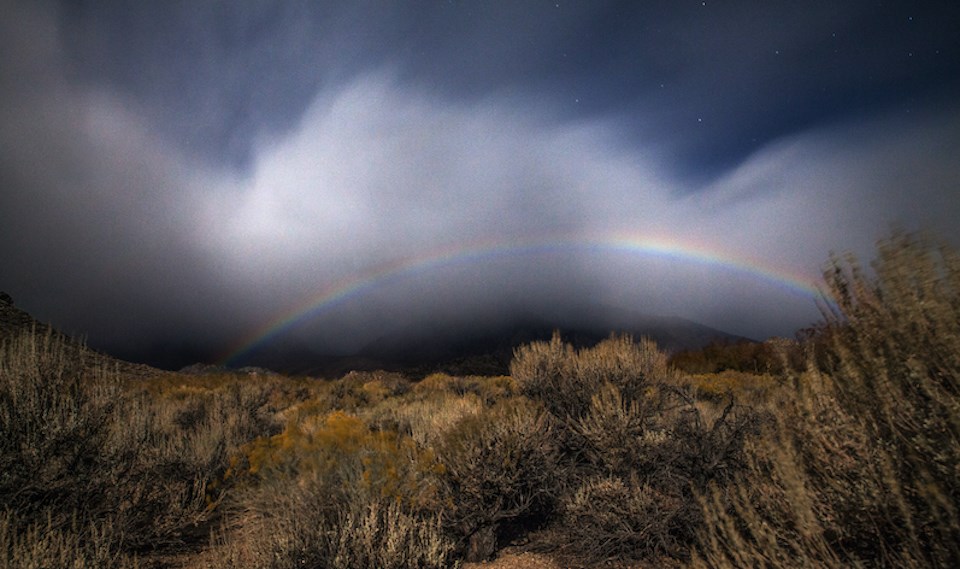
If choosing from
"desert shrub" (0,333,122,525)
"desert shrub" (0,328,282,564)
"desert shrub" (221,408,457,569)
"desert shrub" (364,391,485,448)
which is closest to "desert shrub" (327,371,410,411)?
"desert shrub" (364,391,485,448)

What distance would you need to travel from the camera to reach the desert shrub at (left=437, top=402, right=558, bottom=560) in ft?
17.8

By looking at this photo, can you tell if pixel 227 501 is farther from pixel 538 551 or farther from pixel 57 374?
pixel 538 551

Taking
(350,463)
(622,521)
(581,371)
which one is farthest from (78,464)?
(581,371)

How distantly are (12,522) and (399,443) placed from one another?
4287mm

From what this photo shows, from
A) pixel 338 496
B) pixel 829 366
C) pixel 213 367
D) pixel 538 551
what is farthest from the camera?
pixel 213 367

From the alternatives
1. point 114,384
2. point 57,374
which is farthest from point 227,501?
point 57,374

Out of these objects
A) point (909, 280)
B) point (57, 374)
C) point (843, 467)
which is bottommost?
point (843, 467)

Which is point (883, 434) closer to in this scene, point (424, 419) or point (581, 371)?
point (581, 371)

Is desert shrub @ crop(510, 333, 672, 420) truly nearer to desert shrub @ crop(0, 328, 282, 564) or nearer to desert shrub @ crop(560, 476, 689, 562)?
desert shrub @ crop(560, 476, 689, 562)

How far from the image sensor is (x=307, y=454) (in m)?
5.98

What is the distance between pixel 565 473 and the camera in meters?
5.94

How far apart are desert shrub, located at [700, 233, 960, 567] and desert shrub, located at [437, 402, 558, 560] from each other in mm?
3100

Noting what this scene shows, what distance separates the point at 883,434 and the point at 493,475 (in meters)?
4.22

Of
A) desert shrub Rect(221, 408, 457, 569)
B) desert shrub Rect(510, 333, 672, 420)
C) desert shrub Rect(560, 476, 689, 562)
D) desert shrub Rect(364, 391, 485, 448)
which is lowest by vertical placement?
desert shrub Rect(560, 476, 689, 562)
